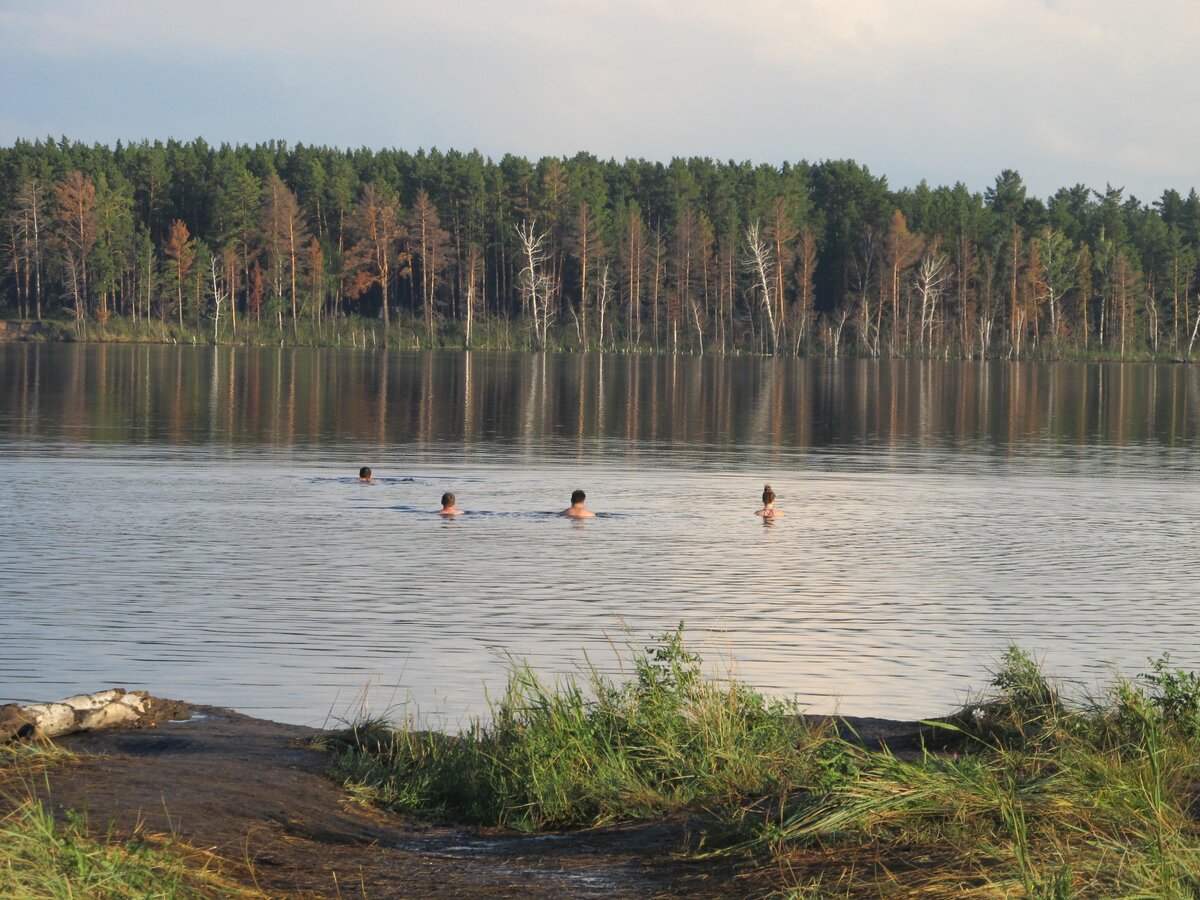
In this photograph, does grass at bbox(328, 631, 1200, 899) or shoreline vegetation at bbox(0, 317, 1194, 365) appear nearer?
grass at bbox(328, 631, 1200, 899)

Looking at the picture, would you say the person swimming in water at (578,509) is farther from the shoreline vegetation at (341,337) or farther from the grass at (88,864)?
the shoreline vegetation at (341,337)

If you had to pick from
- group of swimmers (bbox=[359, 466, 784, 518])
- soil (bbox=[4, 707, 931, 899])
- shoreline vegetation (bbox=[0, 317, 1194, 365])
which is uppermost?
shoreline vegetation (bbox=[0, 317, 1194, 365])

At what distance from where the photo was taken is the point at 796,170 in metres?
199

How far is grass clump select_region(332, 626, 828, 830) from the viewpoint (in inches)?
366

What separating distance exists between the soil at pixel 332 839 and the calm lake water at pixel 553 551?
4.33 meters

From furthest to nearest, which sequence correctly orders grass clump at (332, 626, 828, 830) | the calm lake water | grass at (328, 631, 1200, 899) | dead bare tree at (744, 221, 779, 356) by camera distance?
1. dead bare tree at (744, 221, 779, 356)
2. the calm lake water
3. grass clump at (332, 626, 828, 830)
4. grass at (328, 631, 1200, 899)

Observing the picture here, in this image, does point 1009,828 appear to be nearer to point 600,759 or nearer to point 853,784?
point 853,784

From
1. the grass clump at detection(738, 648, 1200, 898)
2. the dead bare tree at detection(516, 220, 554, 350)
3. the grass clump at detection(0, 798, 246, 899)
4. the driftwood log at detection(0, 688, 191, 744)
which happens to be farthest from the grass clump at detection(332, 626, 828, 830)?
the dead bare tree at detection(516, 220, 554, 350)

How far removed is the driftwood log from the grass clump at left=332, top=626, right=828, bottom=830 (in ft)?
6.09

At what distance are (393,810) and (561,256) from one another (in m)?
150

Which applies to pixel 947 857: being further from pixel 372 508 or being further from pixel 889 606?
pixel 372 508

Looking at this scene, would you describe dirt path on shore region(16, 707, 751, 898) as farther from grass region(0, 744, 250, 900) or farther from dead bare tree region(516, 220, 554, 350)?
dead bare tree region(516, 220, 554, 350)

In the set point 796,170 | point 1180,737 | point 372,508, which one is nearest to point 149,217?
point 796,170

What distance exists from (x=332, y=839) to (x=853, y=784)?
121 inches
